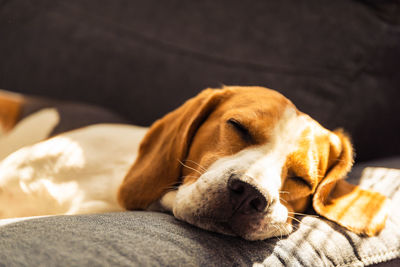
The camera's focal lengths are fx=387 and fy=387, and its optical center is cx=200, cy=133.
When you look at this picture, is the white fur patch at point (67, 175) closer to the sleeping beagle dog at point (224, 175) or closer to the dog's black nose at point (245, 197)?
the sleeping beagle dog at point (224, 175)

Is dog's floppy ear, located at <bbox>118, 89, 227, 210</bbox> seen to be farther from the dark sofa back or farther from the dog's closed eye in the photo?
the dark sofa back

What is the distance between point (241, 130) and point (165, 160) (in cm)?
31

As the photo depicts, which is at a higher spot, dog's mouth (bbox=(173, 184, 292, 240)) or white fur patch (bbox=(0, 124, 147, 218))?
dog's mouth (bbox=(173, 184, 292, 240))

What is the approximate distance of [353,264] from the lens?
1172mm

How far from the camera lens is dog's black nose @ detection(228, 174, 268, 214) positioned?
1117 mm

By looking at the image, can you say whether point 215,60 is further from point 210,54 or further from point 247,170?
point 247,170

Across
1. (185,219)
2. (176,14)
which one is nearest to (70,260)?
(185,219)

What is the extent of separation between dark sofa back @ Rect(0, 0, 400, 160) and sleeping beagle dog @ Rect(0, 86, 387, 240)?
635 mm

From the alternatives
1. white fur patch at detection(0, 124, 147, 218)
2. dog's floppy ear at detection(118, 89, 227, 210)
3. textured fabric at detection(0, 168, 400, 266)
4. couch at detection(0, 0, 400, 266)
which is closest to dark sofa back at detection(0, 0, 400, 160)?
couch at detection(0, 0, 400, 266)

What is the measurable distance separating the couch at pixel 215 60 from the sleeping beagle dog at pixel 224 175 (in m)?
0.13

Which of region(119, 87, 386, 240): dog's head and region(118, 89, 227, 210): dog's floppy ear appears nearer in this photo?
region(119, 87, 386, 240): dog's head

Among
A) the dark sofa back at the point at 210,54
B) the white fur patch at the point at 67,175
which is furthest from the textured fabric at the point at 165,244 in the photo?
the dark sofa back at the point at 210,54

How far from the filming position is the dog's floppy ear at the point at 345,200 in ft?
4.28

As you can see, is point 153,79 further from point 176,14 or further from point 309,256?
point 309,256
